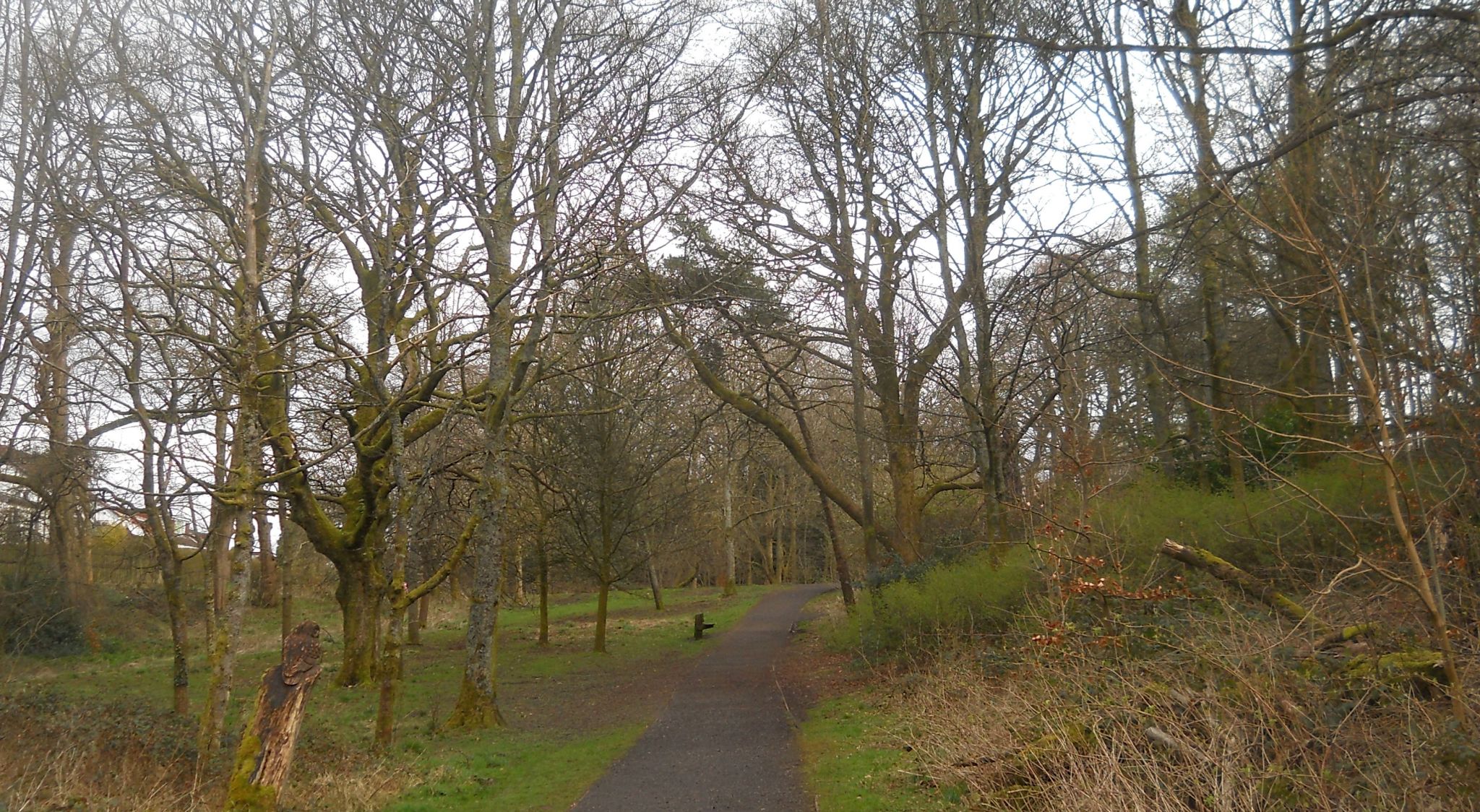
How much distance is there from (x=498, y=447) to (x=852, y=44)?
876 centimetres

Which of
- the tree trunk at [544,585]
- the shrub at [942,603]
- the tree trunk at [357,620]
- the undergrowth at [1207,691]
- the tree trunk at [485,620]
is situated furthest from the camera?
the tree trunk at [544,585]

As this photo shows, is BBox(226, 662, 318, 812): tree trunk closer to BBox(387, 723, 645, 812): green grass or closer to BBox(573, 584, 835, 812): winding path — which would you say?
BBox(387, 723, 645, 812): green grass

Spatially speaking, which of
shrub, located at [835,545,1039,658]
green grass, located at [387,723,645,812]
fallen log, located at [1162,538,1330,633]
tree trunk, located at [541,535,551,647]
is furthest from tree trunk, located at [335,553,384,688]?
fallen log, located at [1162,538,1330,633]

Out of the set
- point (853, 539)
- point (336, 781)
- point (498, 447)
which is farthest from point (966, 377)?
point (853, 539)

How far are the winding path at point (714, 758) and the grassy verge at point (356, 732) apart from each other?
38 cm

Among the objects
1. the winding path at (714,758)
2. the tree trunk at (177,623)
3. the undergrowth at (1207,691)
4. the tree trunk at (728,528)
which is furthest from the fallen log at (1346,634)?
the tree trunk at (728,528)

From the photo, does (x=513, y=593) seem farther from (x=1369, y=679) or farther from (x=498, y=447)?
(x=1369, y=679)

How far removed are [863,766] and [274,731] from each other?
5.14 metres

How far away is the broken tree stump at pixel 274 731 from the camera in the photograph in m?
6.29

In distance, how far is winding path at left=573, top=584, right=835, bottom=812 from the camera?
27.6 feet

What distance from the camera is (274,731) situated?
635 cm

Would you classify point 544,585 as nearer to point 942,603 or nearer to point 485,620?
point 485,620

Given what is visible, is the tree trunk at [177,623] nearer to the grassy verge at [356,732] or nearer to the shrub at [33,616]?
the grassy verge at [356,732]

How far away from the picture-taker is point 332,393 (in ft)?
44.2
